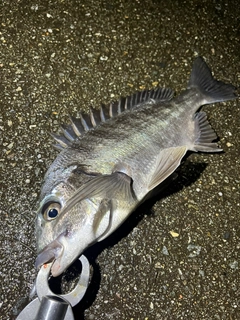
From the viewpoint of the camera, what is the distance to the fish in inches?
68.2

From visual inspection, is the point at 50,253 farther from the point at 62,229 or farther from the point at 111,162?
the point at 111,162

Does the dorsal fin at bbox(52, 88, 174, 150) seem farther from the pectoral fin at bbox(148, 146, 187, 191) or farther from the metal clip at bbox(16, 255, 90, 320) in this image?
the metal clip at bbox(16, 255, 90, 320)

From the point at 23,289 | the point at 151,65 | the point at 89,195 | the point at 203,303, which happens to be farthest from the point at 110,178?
the point at 151,65

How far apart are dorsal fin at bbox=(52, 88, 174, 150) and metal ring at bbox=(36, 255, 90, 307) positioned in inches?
23.5

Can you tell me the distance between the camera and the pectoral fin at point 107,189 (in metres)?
1.77

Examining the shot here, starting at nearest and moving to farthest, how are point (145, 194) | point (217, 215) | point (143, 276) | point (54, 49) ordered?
point (145, 194)
point (143, 276)
point (217, 215)
point (54, 49)

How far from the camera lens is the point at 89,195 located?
1.78 m

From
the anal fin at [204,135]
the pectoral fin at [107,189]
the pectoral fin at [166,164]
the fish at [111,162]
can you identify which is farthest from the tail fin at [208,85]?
the pectoral fin at [107,189]

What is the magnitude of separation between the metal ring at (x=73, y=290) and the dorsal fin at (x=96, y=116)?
0.60 metres

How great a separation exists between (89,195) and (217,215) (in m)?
0.86

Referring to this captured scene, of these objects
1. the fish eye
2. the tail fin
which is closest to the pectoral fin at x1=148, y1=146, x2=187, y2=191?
the fish eye

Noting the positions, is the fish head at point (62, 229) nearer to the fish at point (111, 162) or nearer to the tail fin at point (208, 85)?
the fish at point (111, 162)

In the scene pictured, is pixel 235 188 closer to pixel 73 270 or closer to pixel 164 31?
pixel 73 270

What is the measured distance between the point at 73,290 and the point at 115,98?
3.96 ft
